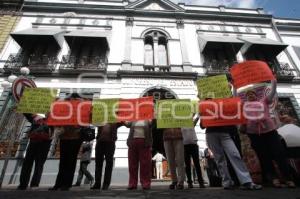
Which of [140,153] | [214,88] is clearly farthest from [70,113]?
[214,88]

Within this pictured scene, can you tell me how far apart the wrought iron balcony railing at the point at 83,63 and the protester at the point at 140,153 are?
26.8 feet

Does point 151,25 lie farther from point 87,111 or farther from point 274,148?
point 274,148

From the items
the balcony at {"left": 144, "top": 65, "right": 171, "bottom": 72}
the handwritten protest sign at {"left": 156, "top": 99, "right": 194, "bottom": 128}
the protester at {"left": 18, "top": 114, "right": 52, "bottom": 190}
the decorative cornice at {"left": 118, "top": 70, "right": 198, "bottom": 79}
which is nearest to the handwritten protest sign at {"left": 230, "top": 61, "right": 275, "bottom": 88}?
the handwritten protest sign at {"left": 156, "top": 99, "right": 194, "bottom": 128}

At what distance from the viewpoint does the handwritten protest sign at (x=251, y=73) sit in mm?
5023

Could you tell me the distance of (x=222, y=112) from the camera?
4457mm

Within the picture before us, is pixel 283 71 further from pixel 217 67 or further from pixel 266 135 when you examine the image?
pixel 266 135

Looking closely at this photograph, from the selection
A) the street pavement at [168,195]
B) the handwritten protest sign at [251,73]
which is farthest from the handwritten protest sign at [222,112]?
the street pavement at [168,195]

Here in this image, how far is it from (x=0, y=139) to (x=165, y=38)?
9.45 metres

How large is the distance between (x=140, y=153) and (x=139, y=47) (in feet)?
32.7

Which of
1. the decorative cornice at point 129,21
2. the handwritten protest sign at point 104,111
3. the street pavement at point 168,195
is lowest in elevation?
the street pavement at point 168,195

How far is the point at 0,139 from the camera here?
33.8ft

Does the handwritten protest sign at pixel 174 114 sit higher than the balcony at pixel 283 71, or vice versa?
the balcony at pixel 283 71

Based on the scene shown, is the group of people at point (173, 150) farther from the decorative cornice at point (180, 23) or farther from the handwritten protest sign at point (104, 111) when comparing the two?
the decorative cornice at point (180, 23)

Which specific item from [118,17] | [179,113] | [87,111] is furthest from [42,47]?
[179,113]
